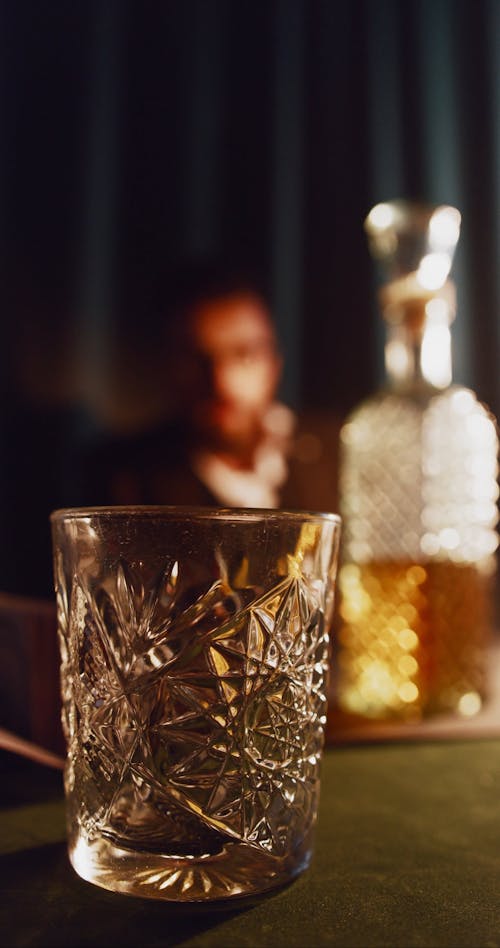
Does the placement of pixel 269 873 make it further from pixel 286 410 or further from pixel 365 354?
pixel 365 354

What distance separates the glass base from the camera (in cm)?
39

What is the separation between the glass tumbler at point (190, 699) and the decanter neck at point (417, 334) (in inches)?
22.4

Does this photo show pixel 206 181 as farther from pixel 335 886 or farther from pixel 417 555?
pixel 335 886

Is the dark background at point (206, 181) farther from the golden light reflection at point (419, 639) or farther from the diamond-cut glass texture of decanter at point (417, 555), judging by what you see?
the golden light reflection at point (419, 639)

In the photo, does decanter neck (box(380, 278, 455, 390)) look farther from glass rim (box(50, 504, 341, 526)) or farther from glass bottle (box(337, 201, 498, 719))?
glass rim (box(50, 504, 341, 526))

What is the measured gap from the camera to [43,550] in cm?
93

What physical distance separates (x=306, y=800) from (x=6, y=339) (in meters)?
0.69

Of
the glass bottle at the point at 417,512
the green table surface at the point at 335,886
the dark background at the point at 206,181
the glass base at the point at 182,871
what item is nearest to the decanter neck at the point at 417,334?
the glass bottle at the point at 417,512

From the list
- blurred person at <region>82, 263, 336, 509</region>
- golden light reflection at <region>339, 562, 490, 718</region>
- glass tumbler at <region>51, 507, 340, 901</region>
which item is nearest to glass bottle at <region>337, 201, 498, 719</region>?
golden light reflection at <region>339, 562, 490, 718</region>

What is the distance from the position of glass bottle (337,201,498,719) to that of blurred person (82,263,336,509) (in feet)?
0.35

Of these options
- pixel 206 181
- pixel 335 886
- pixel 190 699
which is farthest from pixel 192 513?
pixel 206 181

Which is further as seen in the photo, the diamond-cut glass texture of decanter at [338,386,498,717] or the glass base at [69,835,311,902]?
the diamond-cut glass texture of decanter at [338,386,498,717]

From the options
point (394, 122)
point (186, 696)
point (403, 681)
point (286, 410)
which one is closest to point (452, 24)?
point (394, 122)

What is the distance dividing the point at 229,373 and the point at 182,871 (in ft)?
2.24
